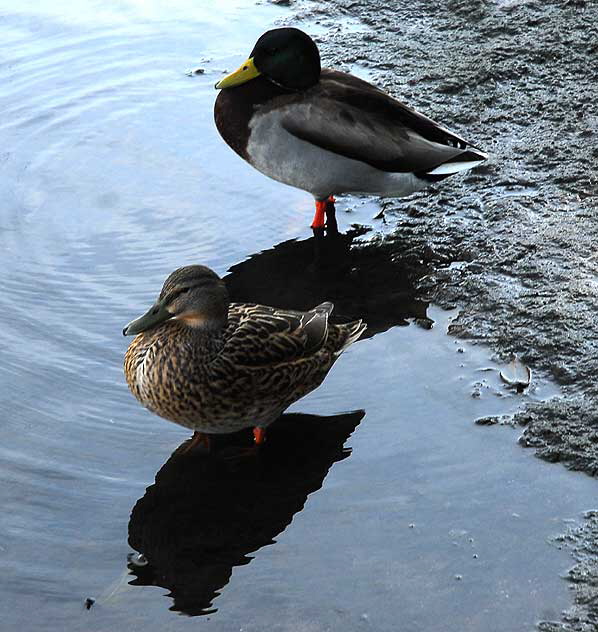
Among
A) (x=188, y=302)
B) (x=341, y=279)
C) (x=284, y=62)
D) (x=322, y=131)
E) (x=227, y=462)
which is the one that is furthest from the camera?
(x=284, y=62)

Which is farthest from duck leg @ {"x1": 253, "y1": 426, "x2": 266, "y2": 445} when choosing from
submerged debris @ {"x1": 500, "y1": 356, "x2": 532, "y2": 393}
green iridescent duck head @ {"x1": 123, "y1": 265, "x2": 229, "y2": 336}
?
submerged debris @ {"x1": 500, "y1": 356, "x2": 532, "y2": 393}

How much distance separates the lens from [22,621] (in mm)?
3572

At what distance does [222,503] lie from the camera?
13.5 feet

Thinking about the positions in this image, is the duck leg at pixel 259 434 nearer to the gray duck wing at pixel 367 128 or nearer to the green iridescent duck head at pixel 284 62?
the gray duck wing at pixel 367 128

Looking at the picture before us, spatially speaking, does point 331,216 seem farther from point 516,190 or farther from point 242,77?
point 516,190

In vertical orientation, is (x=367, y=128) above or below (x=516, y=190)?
above

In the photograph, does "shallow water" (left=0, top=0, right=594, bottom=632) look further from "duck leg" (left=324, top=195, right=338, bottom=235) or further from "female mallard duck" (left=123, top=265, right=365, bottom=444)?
"female mallard duck" (left=123, top=265, right=365, bottom=444)

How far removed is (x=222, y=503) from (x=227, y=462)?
0.89ft

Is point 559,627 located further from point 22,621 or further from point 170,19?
point 170,19

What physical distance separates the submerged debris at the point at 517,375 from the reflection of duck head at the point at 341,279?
1.93ft

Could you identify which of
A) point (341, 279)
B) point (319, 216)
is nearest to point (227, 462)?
point (341, 279)

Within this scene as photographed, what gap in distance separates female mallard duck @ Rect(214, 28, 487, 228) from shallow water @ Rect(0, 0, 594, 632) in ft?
1.04

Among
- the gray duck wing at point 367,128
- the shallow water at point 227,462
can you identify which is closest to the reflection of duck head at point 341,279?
the shallow water at point 227,462

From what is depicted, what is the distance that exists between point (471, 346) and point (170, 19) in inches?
171
